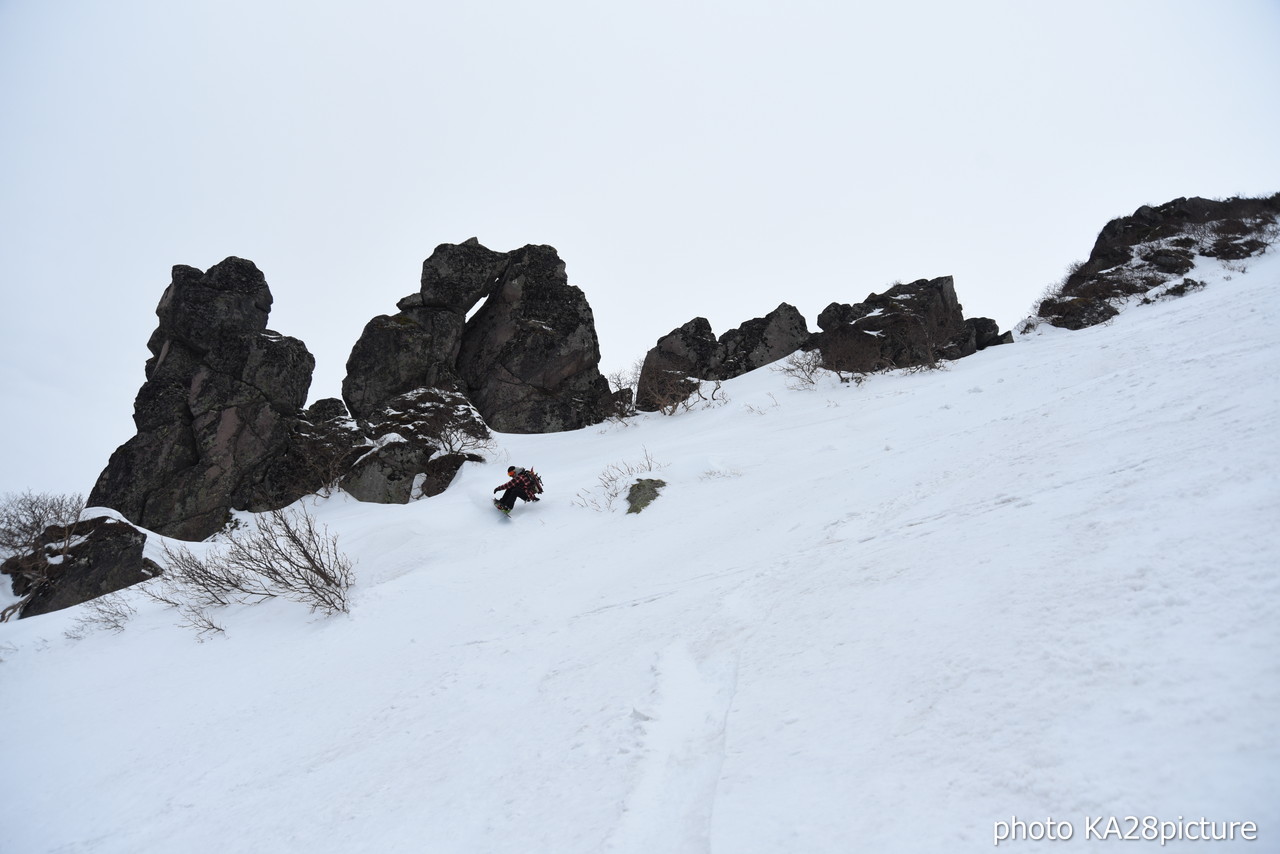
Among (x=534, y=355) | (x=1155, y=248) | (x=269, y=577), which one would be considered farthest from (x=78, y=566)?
(x=1155, y=248)

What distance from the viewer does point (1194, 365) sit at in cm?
689

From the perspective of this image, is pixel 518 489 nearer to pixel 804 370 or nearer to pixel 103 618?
pixel 103 618

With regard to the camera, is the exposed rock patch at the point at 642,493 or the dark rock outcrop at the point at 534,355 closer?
the exposed rock patch at the point at 642,493

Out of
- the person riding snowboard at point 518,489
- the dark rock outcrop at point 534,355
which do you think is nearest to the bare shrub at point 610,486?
the person riding snowboard at point 518,489

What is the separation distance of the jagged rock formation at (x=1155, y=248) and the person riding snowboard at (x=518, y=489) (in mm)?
20754

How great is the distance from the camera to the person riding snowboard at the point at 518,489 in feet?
37.3

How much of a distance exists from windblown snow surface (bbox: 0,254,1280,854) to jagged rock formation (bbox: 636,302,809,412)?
54.6 ft

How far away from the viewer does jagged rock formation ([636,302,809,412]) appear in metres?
26.0

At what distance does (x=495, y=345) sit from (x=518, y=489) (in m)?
13.8

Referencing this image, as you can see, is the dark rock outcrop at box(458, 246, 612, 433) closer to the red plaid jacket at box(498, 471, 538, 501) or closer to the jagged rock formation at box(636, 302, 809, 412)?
the jagged rock formation at box(636, 302, 809, 412)

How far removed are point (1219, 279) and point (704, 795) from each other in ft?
92.2

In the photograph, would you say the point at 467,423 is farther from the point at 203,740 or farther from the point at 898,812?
the point at 898,812

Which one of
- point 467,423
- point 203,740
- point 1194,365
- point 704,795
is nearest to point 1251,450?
point 1194,365

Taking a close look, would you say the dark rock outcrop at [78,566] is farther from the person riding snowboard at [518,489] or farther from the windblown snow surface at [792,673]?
the person riding snowboard at [518,489]
